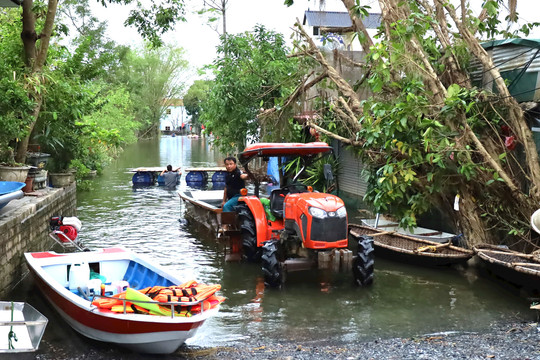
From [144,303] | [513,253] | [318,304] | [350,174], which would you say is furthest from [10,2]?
[350,174]

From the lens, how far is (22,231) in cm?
1012

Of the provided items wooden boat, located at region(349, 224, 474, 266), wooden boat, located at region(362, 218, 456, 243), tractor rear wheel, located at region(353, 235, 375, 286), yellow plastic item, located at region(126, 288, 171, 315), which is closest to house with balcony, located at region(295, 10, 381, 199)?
wooden boat, located at region(362, 218, 456, 243)

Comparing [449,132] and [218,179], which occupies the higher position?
[449,132]

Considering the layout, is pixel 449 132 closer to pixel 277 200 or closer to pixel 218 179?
pixel 277 200

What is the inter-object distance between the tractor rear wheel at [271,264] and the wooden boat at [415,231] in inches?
140

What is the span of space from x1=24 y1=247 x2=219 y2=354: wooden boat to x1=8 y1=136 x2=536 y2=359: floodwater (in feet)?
1.17

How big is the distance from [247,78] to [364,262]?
11.5 m

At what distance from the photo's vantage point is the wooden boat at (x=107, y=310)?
634cm

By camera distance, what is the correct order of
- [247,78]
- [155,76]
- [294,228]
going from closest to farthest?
[294,228], [247,78], [155,76]

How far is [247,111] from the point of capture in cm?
2031

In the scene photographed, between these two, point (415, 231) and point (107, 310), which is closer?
point (107, 310)

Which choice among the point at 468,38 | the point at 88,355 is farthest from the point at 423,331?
the point at 468,38

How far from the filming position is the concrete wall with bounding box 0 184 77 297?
29.8 feet

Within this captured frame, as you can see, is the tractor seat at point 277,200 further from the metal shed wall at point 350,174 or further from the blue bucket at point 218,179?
the blue bucket at point 218,179
